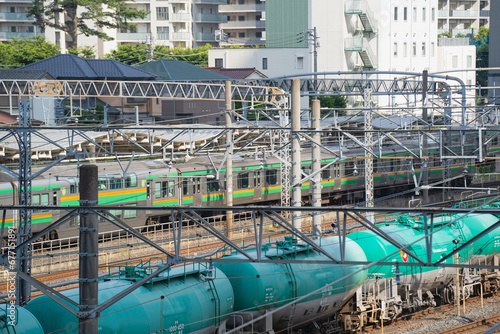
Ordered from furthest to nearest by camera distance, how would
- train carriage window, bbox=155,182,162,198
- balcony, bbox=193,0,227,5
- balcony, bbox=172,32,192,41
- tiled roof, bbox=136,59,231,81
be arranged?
balcony, bbox=193,0,227,5 → balcony, bbox=172,32,192,41 → tiled roof, bbox=136,59,231,81 → train carriage window, bbox=155,182,162,198

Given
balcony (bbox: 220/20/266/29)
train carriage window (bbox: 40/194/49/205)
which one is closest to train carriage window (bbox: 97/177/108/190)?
train carriage window (bbox: 40/194/49/205)

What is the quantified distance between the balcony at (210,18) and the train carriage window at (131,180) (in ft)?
157

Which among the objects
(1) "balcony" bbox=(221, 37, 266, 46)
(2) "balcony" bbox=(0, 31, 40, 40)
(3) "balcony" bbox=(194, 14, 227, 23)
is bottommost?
(2) "balcony" bbox=(0, 31, 40, 40)

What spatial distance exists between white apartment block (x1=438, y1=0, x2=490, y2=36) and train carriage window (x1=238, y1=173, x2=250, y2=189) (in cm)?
4719

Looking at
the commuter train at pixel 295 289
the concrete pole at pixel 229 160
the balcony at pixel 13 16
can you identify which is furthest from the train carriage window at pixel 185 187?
the balcony at pixel 13 16

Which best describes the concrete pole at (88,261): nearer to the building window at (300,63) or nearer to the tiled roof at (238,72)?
the tiled roof at (238,72)

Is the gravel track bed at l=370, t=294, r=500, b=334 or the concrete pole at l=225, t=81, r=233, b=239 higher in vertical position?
the concrete pole at l=225, t=81, r=233, b=239

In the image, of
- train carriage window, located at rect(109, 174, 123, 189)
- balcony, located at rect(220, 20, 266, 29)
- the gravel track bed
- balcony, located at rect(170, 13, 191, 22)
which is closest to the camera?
the gravel track bed

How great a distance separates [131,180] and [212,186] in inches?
117

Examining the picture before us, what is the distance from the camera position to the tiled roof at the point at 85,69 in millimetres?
36000

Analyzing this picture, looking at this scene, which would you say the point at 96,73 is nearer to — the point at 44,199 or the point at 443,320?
the point at 44,199

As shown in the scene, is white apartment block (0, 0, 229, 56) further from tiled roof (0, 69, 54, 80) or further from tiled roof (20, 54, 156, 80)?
tiled roof (0, 69, 54, 80)

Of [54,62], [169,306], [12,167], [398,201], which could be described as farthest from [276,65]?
[169,306]

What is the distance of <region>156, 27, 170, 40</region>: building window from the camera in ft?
212
